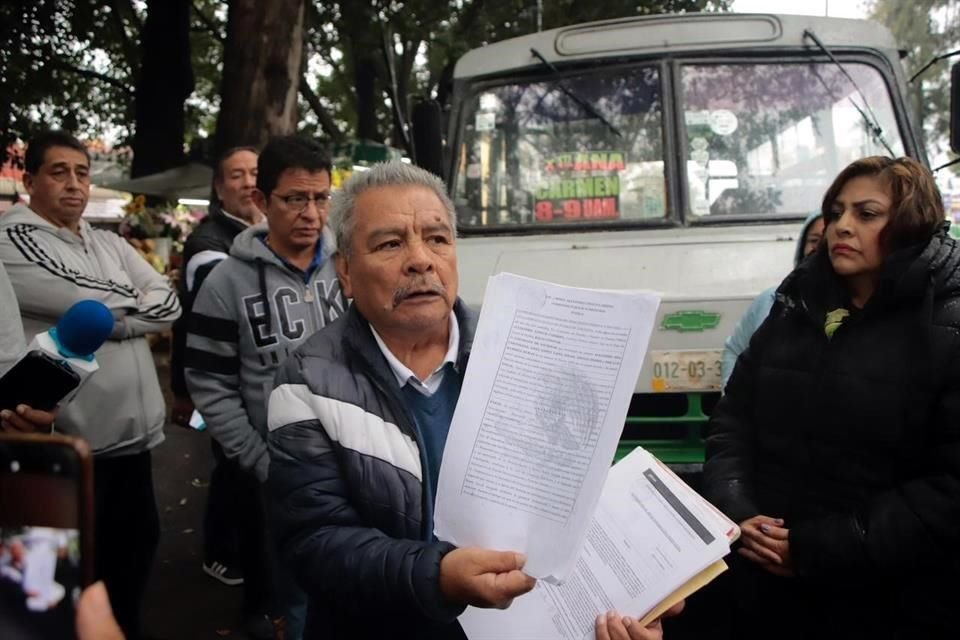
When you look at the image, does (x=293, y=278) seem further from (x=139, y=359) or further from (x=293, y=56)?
(x=293, y=56)

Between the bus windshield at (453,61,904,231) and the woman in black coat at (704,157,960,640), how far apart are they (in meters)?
1.77

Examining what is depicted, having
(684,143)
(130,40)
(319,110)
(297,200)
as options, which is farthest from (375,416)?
(319,110)

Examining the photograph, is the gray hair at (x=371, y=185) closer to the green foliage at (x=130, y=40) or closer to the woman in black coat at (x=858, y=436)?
the woman in black coat at (x=858, y=436)

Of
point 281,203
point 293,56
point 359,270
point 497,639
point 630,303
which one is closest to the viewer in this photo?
point 630,303

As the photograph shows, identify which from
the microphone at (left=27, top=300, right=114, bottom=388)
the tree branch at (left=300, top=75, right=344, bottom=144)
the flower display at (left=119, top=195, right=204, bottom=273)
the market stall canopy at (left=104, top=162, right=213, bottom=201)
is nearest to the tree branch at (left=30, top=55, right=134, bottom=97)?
the market stall canopy at (left=104, top=162, right=213, bottom=201)

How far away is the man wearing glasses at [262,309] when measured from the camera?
8.79 ft

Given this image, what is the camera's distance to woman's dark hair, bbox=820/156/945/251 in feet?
6.39

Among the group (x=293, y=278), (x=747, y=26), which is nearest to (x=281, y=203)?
(x=293, y=278)

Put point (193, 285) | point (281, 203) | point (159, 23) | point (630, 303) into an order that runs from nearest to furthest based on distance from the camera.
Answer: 1. point (630, 303)
2. point (281, 203)
3. point (193, 285)
4. point (159, 23)

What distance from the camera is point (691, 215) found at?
3.83 m

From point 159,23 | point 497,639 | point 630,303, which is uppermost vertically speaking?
point 159,23

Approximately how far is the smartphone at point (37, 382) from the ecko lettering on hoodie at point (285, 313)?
90 centimetres

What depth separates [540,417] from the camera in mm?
1182

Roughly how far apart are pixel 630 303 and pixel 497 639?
0.66 meters
